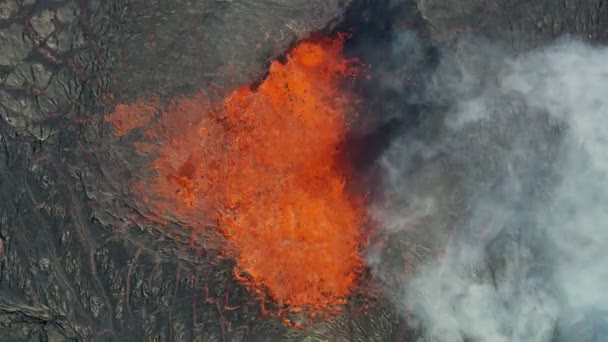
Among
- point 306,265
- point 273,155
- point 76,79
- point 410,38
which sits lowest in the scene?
point 306,265

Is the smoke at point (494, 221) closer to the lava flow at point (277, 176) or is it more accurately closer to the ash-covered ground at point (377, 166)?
the ash-covered ground at point (377, 166)

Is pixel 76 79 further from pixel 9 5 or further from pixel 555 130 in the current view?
pixel 555 130

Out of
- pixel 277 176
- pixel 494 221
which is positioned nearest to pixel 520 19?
pixel 494 221

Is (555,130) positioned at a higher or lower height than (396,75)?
lower

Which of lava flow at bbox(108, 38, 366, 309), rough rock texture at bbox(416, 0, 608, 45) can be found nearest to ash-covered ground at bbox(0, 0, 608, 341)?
rough rock texture at bbox(416, 0, 608, 45)

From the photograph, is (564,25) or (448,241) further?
(564,25)

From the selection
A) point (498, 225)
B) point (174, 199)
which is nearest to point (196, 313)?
point (174, 199)
